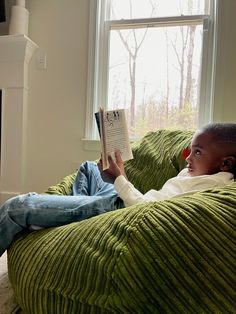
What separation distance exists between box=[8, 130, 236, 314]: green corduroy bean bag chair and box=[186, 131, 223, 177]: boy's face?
0.85ft

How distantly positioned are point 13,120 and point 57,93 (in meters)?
0.42

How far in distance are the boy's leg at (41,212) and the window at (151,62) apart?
1414mm

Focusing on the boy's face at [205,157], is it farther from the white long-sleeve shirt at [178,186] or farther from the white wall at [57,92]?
the white wall at [57,92]

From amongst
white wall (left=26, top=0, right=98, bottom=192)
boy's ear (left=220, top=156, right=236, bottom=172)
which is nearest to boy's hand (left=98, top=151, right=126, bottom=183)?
boy's ear (left=220, top=156, right=236, bottom=172)

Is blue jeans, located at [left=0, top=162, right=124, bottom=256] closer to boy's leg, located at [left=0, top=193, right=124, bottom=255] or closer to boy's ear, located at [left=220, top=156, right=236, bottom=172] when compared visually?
boy's leg, located at [left=0, top=193, right=124, bottom=255]

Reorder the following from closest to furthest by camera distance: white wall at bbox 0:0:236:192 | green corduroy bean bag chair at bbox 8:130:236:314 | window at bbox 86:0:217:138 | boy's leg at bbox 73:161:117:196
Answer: green corduroy bean bag chair at bbox 8:130:236:314 < boy's leg at bbox 73:161:117:196 < window at bbox 86:0:217:138 < white wall at bbox 0:0:236:192

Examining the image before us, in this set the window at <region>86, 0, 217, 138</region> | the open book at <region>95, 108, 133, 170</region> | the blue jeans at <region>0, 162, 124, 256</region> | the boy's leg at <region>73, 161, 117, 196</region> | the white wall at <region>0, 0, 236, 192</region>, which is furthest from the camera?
the white wall at <region>0, 0, 236, 192</region>

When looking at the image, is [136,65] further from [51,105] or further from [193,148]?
[193,148]

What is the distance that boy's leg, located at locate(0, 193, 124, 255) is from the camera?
100 cm

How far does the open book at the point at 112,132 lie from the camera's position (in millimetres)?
1107

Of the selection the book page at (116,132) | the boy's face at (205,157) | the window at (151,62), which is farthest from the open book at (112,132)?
the window at (151,62)

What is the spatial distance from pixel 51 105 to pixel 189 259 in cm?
204

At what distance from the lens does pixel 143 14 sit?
2.36 meters

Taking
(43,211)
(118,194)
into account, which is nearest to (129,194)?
(118,194)
